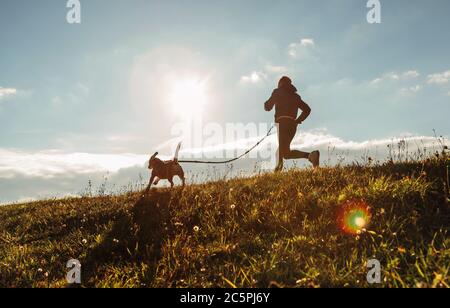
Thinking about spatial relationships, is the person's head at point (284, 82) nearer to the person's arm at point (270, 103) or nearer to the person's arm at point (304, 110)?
the person's arm at point (270, 103)

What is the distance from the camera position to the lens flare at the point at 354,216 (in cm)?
538

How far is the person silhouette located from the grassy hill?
2080 millimetres

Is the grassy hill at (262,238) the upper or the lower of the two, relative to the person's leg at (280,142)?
lower

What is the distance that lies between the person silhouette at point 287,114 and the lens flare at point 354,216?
4889 millimetres

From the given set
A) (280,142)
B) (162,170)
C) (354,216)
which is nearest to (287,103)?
(280,142)

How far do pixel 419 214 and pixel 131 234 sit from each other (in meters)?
4.74

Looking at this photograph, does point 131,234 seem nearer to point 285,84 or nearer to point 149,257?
point 149,257

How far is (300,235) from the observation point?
5398 mm

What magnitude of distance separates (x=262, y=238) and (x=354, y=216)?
1.43 m

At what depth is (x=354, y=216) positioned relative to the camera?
570 centimetres

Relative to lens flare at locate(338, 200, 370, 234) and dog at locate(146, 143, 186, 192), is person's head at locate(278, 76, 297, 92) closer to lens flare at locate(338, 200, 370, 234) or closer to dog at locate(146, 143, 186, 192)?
dog at locate(146, 143, 186, 192)

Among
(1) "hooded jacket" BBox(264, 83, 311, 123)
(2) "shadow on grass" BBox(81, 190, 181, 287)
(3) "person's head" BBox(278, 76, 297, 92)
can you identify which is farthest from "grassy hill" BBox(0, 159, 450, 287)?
(3) "person's head" BBox(278, 76, 297, 92)

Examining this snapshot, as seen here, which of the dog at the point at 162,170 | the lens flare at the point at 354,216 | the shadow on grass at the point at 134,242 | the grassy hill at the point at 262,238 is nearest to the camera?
the grassy hill at the point at 262,238

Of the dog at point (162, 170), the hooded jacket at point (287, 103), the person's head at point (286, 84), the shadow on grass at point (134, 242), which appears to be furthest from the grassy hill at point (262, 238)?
the person's head at point (286, 84)
